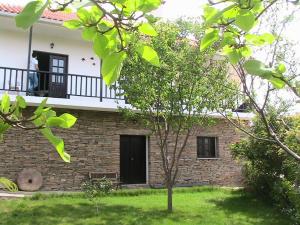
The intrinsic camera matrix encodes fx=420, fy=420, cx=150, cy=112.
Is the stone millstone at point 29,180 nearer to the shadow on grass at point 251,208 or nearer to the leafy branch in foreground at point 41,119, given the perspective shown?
the shadow on grass at point 251,208

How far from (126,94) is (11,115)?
10.4 metres

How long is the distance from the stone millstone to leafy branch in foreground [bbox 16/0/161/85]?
13.8m

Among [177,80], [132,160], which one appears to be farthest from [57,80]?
[177,80]

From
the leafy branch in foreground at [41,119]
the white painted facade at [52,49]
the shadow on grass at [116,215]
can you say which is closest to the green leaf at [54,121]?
the leafy branch in foreground at [41,119]

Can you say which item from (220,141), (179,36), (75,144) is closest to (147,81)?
(179,36)

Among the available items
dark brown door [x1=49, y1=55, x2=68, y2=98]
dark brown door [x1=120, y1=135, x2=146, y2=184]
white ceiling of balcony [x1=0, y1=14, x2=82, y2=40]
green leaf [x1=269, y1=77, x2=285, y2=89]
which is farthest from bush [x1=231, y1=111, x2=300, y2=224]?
green leaf [x1=269, y1=77, x2=285, y2=89]

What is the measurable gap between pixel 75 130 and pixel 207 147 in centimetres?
616

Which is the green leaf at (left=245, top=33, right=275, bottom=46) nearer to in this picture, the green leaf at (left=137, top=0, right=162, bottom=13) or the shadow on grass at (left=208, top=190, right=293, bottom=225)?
the green leaf at (left=137, top=0, right=162, bottom=13)

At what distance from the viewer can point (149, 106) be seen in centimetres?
1172

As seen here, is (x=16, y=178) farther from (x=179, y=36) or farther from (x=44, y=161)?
(x=179, y=36)

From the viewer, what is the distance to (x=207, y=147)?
18.5m

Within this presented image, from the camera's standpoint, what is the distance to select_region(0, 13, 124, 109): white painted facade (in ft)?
49.0

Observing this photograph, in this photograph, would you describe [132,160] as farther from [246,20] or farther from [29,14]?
[29,14]

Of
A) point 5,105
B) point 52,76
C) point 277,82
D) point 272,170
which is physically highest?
point 52,76
